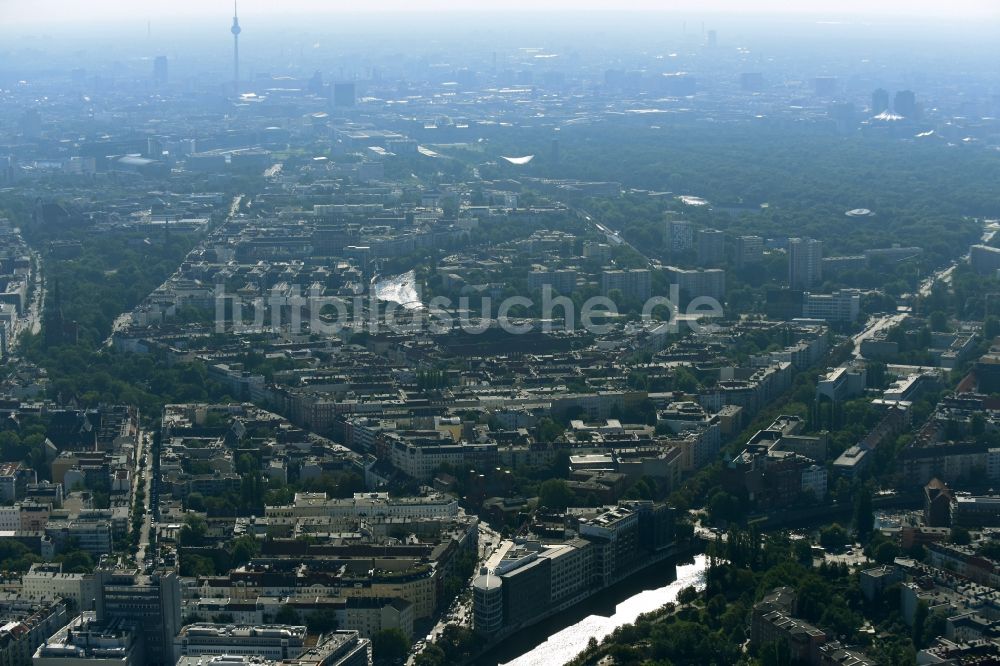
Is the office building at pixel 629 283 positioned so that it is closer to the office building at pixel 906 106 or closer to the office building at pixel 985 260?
the office building at pixel 985 260

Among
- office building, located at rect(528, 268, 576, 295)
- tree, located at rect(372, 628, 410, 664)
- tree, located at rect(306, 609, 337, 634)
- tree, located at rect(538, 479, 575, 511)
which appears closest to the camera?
tree, located at rect(372, 628, 410, 664)

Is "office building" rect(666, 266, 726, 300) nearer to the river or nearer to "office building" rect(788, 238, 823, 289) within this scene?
"office building" rect(788, 238, 823, 289)

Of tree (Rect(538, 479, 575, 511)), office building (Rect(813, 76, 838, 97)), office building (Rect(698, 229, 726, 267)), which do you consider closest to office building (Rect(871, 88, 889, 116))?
office building (Rect(813, 76, 838, 97))

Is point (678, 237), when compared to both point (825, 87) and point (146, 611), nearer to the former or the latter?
point (146, 611)

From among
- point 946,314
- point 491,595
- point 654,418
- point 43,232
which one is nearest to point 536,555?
point 491,595

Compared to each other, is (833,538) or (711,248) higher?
(833,538)

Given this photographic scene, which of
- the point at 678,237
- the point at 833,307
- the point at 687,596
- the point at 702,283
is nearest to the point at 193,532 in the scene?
the point at 687,596
